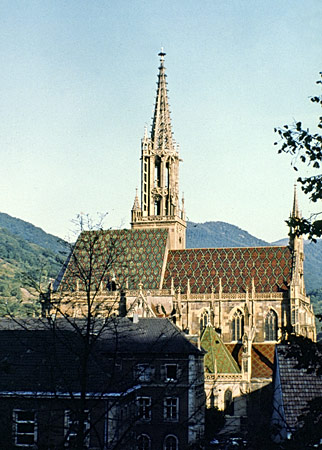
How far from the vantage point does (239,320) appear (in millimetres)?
70938

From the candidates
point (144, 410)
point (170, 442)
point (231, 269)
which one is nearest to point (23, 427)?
point (144, 410)

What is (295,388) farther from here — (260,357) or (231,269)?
(231,269)

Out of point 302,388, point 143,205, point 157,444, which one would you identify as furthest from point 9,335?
point 143,205

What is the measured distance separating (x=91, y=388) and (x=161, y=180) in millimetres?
54220

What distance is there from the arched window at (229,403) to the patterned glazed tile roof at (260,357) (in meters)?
3.15

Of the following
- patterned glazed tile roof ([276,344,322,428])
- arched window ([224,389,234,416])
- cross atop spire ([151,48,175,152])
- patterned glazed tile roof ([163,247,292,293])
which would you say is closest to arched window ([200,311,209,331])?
patterned glazed tile roof ([163,247,292,293])

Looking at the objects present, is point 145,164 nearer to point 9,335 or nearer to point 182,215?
point 182,215

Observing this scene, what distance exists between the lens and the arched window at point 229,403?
62156 millimetres

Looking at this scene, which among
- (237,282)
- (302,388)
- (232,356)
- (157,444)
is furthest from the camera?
(237,282)

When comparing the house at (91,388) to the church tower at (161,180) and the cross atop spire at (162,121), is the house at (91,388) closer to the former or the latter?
the church tower at (161,180)

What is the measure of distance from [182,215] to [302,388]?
5338 centimetres

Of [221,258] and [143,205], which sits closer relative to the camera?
[221,258]

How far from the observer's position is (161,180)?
82.9 meters

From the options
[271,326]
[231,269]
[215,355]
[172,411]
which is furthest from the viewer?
[231,269]
